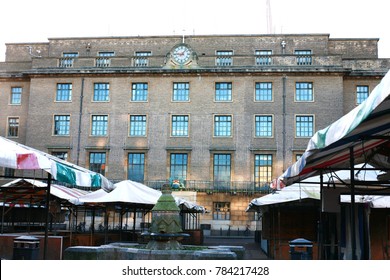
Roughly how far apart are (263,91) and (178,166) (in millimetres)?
8799

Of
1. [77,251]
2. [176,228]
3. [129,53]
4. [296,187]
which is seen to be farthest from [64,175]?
[129,53]

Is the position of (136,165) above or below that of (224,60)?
below

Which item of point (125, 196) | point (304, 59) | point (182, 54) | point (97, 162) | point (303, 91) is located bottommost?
point (125, 196)

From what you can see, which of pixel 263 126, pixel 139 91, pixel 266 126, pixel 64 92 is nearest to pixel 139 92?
pixel 139 91

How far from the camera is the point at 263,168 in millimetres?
39469

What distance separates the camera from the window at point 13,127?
4284 centimetres

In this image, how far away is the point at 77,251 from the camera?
1198 cm

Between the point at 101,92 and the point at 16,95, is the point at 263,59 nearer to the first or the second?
the point at 101,92

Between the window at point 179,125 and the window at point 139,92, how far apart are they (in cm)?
295

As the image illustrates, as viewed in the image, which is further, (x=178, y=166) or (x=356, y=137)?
(x=178, y=166)

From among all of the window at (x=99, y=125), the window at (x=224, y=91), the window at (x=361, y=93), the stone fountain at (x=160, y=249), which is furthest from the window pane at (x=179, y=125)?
the stone fountain at (x=160, y=249)

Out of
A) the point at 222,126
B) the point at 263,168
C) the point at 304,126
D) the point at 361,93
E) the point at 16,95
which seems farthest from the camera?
the point at 16,95

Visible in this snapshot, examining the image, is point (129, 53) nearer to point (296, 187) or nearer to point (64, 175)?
point (296, 187)

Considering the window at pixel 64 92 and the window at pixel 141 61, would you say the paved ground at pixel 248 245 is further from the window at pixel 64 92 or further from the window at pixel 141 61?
the window at pixel 64 92
